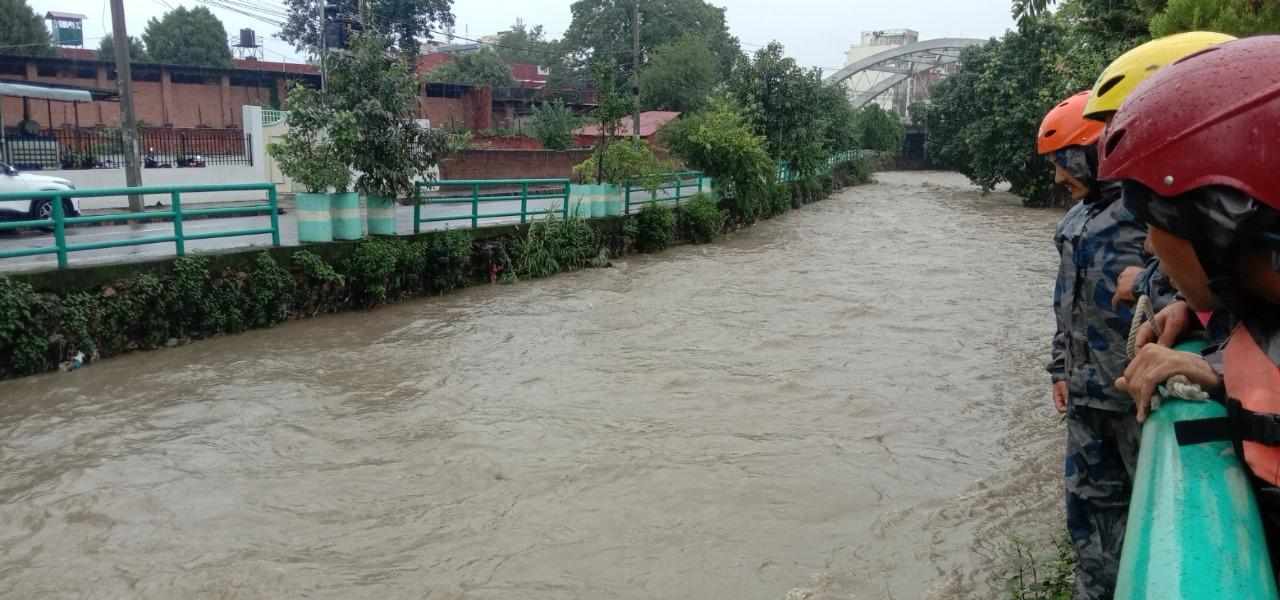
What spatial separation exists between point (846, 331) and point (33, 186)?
10715mm

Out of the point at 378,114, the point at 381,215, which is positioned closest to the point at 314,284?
the point at 381,215

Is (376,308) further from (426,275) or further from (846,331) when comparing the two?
(846,331)

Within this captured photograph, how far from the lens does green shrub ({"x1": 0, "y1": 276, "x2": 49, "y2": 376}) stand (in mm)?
7629

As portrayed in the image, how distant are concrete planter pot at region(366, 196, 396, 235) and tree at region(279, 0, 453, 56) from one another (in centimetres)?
2893

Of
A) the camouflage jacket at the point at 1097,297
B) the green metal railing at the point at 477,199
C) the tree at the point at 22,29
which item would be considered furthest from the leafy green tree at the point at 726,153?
the tree at the point at 22,29

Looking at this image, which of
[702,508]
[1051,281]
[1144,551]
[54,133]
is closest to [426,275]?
[702,508]

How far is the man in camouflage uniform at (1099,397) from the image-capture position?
2.19 m

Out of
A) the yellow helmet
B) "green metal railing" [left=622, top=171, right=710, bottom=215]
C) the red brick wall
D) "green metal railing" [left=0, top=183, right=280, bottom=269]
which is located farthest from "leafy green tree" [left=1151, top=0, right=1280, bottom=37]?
the red brick wall

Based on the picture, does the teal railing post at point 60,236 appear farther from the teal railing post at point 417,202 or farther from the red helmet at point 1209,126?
the red helmet at point 1209,126

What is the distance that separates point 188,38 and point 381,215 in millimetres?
35510

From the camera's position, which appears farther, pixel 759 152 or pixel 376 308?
pixel 759 152

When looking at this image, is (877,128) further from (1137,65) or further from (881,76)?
(1137,65)

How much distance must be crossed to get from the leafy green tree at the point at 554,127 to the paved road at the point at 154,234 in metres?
12.5

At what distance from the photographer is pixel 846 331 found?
9805 mm
